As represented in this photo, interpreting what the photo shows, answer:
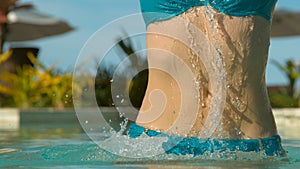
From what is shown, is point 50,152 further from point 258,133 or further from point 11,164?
point 258,133

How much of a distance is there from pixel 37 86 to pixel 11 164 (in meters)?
9.05

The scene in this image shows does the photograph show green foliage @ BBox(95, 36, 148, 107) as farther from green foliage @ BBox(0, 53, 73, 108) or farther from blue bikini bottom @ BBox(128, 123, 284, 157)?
green foliage @ BBox(0, 53, 73, 108)

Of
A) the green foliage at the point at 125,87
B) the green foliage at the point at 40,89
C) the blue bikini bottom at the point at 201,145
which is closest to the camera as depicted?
the blue bikini bottom at the point at 201,145

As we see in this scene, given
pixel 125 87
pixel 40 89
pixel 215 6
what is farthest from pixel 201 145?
pixel 40 89

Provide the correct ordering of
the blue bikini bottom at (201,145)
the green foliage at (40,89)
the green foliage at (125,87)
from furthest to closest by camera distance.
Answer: the green foliage at (40,89) < the green foliage at (125,87) < the blue bikini bottom at (201,145)

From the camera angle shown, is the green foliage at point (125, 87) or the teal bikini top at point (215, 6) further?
the green foliage at point (125, 87)

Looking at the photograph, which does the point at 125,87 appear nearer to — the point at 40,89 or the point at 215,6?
the point at 215,6

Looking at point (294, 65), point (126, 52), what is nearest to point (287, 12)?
point (294, 65)

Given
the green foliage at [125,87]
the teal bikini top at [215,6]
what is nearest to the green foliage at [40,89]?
the green foliage at [125,87]

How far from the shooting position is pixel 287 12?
17125mm

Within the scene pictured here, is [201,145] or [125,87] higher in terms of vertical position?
[125,87]

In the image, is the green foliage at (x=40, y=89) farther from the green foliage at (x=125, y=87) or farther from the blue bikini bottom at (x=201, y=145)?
the blue bikini bottom at (x=201, y=145)

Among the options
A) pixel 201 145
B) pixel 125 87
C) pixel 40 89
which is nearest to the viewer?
pixel 201 145

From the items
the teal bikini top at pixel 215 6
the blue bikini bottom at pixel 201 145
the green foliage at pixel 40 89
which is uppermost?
the teal bikini top at pixel 215 6
